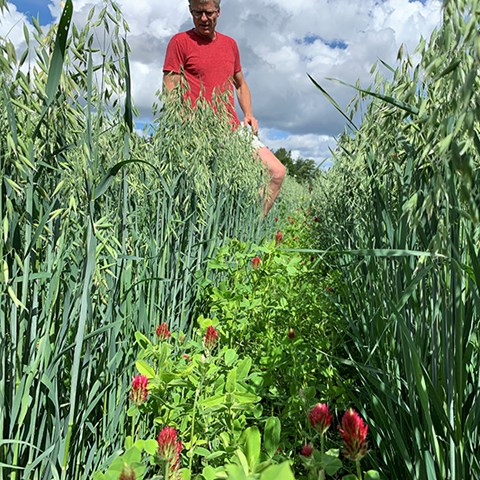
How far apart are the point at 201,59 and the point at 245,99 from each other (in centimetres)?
83

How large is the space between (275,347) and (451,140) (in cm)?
132

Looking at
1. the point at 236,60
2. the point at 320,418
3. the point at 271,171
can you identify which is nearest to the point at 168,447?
the point at 320,418

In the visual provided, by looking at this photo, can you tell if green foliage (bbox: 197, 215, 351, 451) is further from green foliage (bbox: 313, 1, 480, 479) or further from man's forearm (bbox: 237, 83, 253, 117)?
man's forearm (bbox: 237, 83, 253, 117)

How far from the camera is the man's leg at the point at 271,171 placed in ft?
15.1

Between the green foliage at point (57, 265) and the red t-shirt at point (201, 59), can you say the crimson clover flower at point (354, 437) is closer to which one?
the green foliage at point (57, 265)

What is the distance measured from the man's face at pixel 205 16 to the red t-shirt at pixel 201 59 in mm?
68

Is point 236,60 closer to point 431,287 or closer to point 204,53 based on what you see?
point 204,53

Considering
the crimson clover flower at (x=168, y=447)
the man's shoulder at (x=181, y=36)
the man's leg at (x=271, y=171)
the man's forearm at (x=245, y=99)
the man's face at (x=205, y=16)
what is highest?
the man's face at (x=205, y=16)

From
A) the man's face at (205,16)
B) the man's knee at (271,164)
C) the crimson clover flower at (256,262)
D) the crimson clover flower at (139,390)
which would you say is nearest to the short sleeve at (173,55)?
the man's face at (205,16)

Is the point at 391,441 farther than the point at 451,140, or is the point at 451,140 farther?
the point at 391,441

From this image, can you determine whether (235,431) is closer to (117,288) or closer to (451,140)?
(117,288)

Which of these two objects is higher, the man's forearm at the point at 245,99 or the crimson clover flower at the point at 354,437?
the man's forearm at the point at 245,99

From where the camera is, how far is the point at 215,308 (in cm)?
215

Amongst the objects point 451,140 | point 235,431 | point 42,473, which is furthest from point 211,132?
point 451,140
